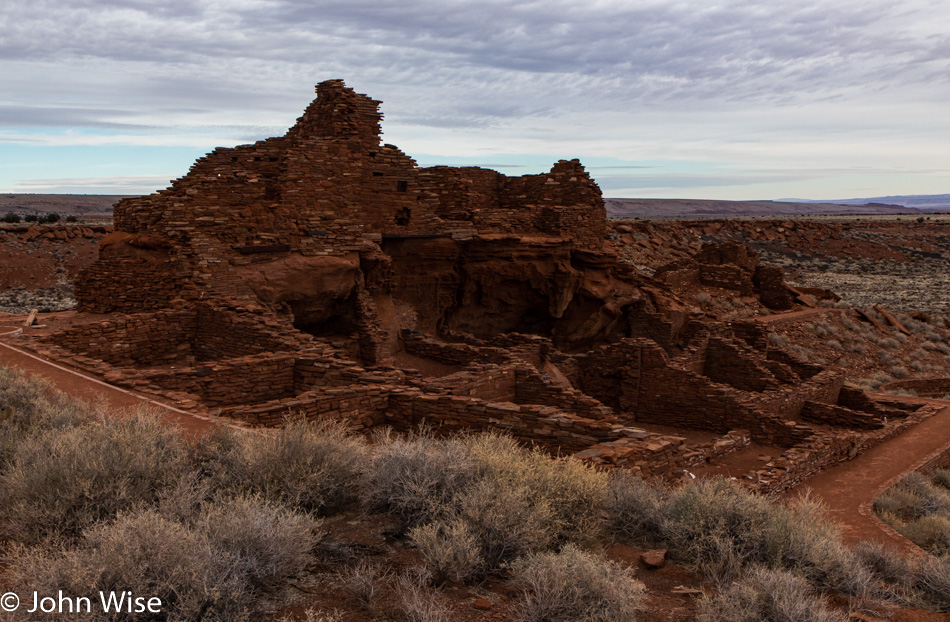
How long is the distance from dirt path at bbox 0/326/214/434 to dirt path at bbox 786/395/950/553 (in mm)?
6900

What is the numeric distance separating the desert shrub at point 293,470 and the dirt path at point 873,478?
491 centimetres

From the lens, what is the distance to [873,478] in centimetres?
1063

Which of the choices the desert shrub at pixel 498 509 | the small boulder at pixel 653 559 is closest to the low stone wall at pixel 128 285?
the desert shrub at pixel 498 509

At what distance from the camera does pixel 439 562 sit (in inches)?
169

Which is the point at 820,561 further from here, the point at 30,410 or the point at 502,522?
the point at 30,410

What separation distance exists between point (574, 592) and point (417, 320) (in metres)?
13.7

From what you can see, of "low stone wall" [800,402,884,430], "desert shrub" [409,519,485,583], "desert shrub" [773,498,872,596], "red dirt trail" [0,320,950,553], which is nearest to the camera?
"desert shrub" [409,519,485,583]

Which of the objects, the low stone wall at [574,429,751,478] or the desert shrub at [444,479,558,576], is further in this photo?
the low stone wall at [574,429,751,478]

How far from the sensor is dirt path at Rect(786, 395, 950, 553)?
785cm

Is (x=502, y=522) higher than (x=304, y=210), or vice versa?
(x=304, y=210)

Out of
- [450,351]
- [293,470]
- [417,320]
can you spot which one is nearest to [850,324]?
[417,320]

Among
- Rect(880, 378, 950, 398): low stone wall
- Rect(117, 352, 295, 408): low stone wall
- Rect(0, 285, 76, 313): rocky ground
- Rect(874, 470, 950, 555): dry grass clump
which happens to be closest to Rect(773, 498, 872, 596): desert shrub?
Rect(874, 470, 950, 555): dry grass clump

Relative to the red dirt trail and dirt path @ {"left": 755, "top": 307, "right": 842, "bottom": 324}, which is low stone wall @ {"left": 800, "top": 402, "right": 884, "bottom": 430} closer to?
the red dirt trail

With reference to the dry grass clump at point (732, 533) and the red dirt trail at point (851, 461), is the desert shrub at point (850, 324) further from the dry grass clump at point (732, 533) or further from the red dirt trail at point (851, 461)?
the dry grass clump at point (732, 533)
